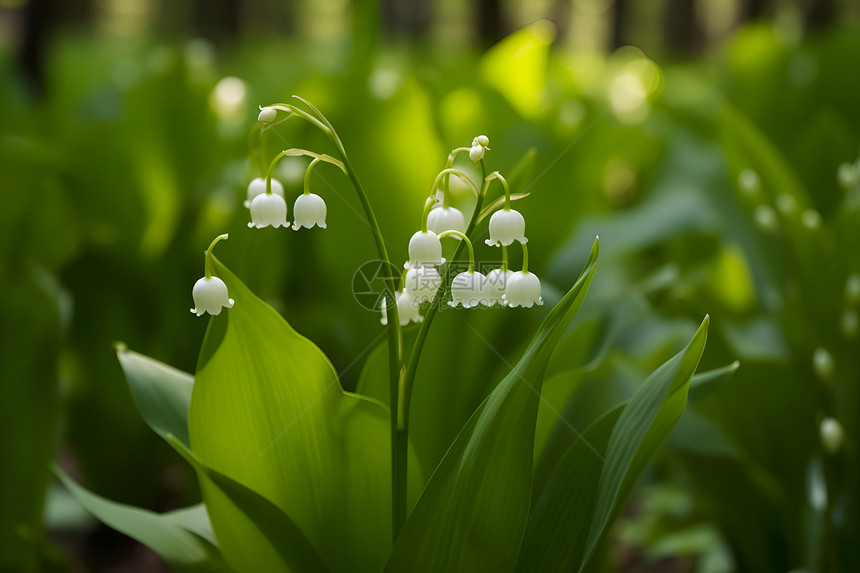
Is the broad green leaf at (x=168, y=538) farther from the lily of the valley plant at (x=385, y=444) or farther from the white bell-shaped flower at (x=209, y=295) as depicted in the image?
the white bell-shaped flower at (x=209, y=295)

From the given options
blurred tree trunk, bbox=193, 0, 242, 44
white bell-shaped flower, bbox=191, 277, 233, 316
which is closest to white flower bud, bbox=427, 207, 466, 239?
white bell-shaped flower, bbox=191, 277, 233, 316

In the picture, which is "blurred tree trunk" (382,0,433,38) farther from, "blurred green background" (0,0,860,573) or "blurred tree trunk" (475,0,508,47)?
"blurred green background" (0,0,860,573)

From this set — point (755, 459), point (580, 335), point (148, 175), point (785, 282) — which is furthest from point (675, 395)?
point (148, 175)

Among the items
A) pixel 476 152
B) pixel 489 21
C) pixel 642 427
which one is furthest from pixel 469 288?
pixel 489 21

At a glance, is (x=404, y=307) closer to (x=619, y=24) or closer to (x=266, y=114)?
(x=266, y=114)

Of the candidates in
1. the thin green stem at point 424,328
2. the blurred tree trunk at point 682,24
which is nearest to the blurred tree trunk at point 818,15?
the blurred tree trunk at point 682,24

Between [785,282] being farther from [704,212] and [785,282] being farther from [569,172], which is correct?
[569,172]
